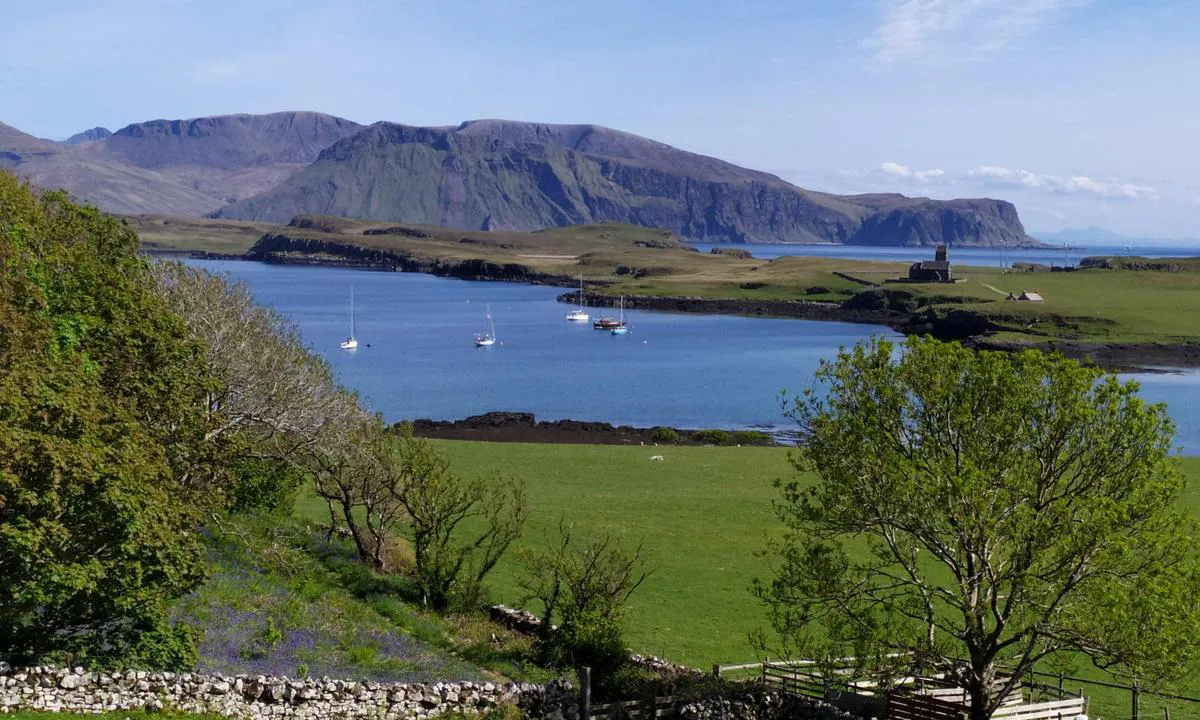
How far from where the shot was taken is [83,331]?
27.3m

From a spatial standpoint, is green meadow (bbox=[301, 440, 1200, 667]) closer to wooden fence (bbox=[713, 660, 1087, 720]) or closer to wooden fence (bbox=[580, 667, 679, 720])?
wooden fence (bbox=[713, 660, 1087, 720])

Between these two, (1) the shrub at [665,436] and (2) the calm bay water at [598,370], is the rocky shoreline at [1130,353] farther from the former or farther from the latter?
(1) the shrub at [665,436]

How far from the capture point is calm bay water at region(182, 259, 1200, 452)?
10144cm

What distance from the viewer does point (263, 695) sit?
72.8 feet

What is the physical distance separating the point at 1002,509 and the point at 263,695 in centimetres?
1544

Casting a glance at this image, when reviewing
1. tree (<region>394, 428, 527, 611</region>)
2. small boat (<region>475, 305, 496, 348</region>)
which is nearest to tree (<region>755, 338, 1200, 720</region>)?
tree (<region>394, 428, 527, 611</region>)

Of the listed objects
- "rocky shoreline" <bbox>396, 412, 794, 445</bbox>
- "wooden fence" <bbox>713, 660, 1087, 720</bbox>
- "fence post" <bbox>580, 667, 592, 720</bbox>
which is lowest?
"rocky shoreline" <bbox>396, 412, 794, 445</bbox>

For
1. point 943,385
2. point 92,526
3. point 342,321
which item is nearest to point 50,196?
point 92,526

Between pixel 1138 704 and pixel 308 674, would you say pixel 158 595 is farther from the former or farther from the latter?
pixel 1138 704

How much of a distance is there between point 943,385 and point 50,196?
30060 millimetres

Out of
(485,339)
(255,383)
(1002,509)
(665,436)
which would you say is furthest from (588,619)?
(485,339)

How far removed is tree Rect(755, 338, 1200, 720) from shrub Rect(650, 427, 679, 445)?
5542 cm

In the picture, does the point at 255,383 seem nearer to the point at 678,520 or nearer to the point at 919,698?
the point at 678,520

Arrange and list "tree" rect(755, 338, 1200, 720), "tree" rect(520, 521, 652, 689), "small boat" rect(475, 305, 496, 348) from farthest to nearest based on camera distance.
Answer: "small boat" rect(475, 305, 496, 348) < "tree" rect(520, 521, 652, 689) < "tree" rect(755, 338, 1200, 720)
